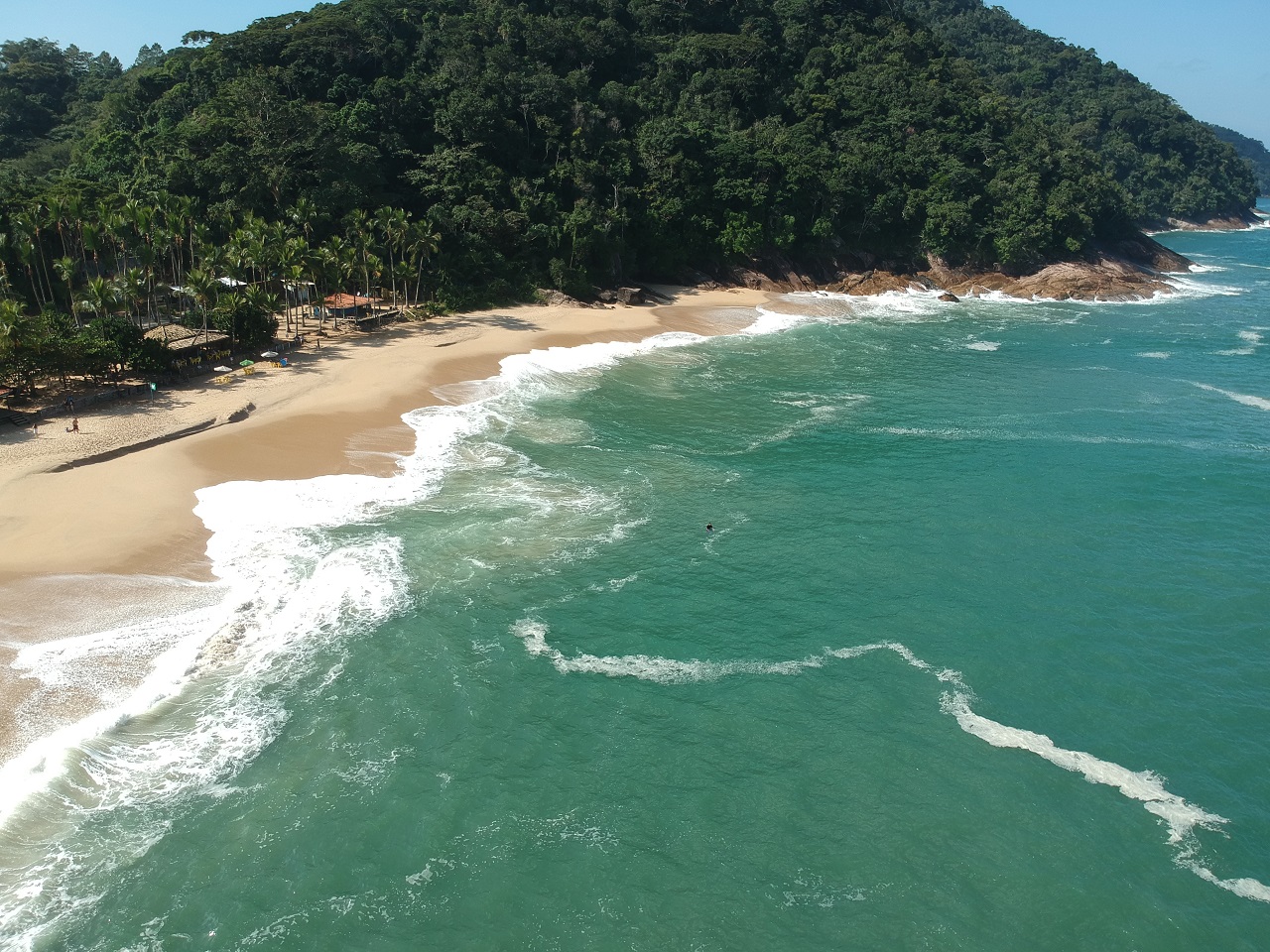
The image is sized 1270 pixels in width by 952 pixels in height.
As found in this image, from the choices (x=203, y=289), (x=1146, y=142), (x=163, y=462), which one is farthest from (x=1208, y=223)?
(x=163, y=462)

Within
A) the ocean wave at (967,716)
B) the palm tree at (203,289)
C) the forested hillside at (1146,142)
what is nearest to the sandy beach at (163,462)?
the palm tree at (203,289)

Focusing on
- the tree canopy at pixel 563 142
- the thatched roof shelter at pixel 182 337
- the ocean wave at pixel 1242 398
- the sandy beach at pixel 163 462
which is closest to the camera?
the sandy beach at pixel 163 462

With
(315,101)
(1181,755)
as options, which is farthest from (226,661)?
(315,101)

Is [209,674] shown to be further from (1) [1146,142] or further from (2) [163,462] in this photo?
(1) [1146,142]

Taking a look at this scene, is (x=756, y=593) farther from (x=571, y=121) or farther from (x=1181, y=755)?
(x=571, y=121)

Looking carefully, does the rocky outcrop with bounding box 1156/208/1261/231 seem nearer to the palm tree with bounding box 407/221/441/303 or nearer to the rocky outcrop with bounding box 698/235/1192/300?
the rocky outcrop with bounding box 698/235/1192/300

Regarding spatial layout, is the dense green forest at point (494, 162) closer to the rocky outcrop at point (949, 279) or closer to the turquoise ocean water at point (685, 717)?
the rocky outcrop at point (949, 279)
